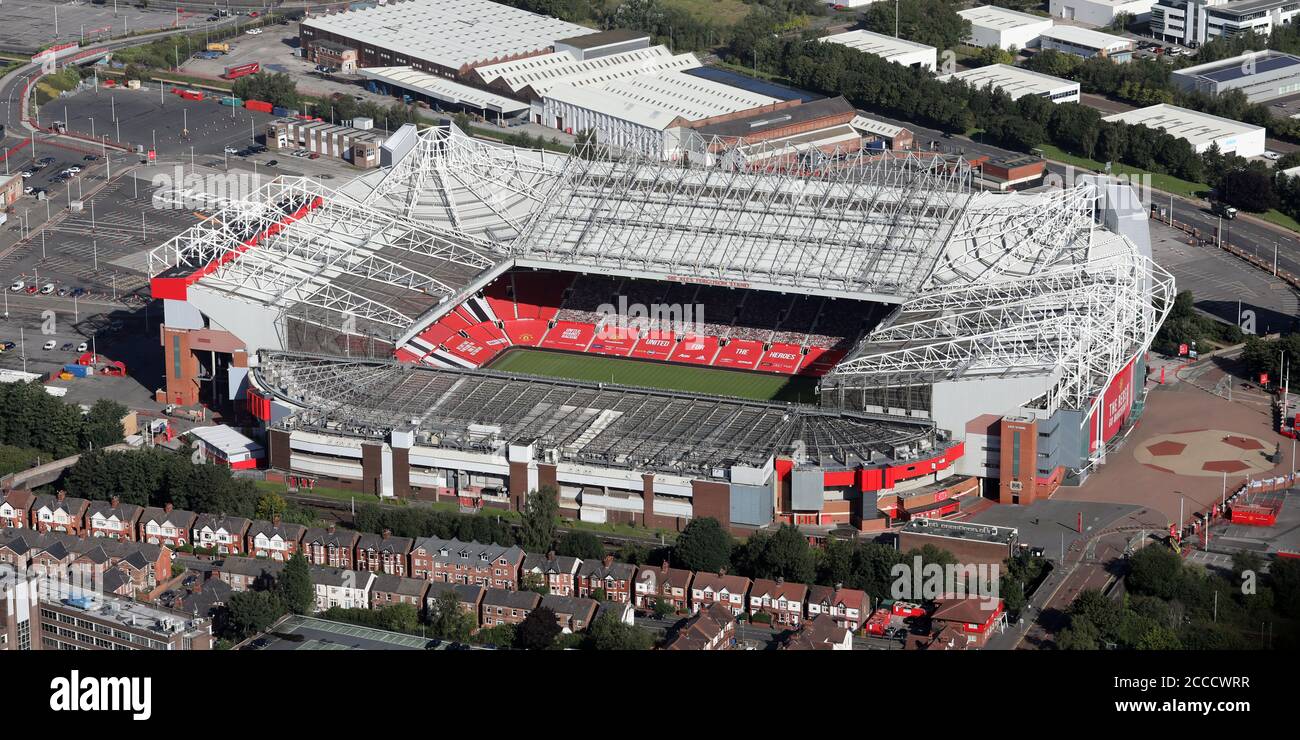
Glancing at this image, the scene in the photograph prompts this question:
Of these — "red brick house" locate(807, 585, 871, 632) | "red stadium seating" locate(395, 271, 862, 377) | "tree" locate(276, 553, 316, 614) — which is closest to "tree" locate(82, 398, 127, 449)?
"red stadium seating" locate(395, 271, 862, 377)

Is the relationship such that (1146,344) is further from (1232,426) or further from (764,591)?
(764,591)

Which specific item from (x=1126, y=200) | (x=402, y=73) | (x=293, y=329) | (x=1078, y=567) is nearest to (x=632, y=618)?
(x=1078, y=567)

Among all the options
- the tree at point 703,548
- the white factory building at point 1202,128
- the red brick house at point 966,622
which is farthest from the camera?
the white factory building at point 1202,128

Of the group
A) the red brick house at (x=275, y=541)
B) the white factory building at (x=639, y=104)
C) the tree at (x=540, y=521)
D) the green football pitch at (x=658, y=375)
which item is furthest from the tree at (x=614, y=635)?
the white factory building at (x=639, y=104)

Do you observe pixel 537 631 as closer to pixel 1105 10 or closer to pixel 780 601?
pixel 780 601

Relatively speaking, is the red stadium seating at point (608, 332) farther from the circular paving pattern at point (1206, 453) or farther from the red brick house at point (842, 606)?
the red brick house at point (842, 606)

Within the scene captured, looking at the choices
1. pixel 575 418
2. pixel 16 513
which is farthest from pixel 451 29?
pixel 16 513
